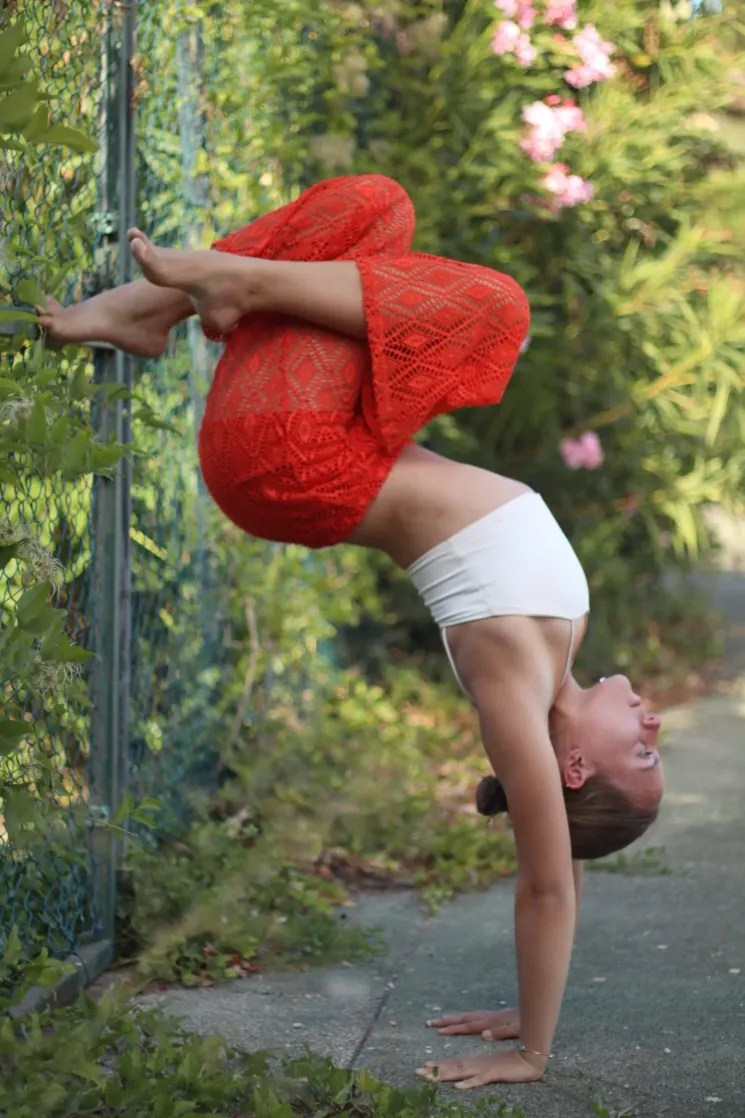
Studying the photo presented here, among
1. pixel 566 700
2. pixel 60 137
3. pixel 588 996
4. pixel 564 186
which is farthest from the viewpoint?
pixel 564 186

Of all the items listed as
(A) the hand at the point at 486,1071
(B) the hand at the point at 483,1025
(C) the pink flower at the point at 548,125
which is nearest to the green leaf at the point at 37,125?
(A) the hand at the point at 486,1071

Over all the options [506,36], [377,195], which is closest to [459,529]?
[377,195]

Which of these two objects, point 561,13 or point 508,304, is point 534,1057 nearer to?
point 508,304

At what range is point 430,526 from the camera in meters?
2.72

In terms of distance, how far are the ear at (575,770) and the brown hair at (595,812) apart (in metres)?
0.01

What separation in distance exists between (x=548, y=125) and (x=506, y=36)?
34 centimetres

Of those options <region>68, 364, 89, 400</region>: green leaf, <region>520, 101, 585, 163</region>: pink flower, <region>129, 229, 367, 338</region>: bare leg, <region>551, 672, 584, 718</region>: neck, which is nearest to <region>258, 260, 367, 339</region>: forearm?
<region>129, 229, 367, 338</region>: bare leg

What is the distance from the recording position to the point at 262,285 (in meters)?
2.50

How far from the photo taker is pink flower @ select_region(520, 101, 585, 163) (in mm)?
5266

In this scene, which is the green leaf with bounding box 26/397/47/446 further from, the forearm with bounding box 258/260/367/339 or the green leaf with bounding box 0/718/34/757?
the forearm with bounding box 258/260/367/339

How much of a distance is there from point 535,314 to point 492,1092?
3450mm

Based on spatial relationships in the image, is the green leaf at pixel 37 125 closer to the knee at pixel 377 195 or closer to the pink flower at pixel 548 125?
the knee at pixel 377 195

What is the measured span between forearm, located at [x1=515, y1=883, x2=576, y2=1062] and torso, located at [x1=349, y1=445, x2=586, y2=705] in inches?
15.4

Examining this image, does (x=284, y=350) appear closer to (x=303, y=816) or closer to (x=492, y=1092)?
(x=492, y=1092)
